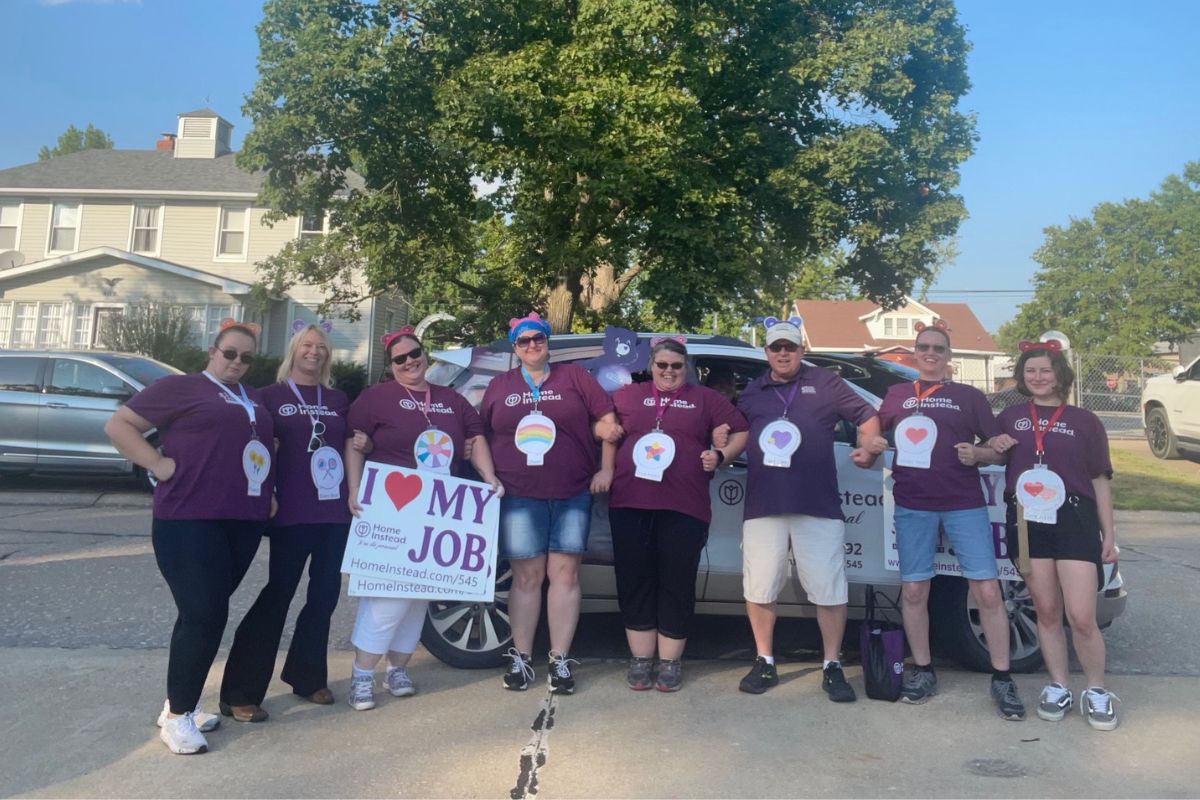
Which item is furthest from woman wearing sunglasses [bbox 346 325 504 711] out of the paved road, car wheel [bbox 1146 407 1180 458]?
car wheel [bbox 1146 407 1180 458]

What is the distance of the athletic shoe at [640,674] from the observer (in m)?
4.83

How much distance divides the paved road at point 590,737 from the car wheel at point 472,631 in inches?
5.1

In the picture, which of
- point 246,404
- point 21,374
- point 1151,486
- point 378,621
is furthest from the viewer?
point 1151,486

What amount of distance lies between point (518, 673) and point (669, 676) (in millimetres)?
794

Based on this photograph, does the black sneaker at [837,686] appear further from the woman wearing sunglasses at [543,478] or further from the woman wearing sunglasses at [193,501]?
the woman wearing sunglasses at [193,501]

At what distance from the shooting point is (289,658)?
182 inches

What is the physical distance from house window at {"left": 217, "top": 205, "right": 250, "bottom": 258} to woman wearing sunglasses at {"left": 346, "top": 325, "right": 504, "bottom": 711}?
24.9 metres

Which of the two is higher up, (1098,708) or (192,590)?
(192,590)

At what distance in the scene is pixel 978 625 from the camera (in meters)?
5.12

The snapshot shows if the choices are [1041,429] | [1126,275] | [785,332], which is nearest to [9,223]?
[785,332]

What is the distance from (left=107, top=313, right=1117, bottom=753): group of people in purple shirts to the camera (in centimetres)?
436

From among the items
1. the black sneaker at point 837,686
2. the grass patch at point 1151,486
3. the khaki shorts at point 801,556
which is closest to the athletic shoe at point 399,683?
the khaki shorts at point 801,556

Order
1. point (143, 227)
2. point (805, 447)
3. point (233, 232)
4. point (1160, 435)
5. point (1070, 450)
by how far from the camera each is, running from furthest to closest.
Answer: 1. point (143, 227)
2. point (233, 232)
3. point (1160, 435)
4. point (805, 447)
5. point (1070, 450)

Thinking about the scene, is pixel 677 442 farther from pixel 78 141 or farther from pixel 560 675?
pixel 78 141
